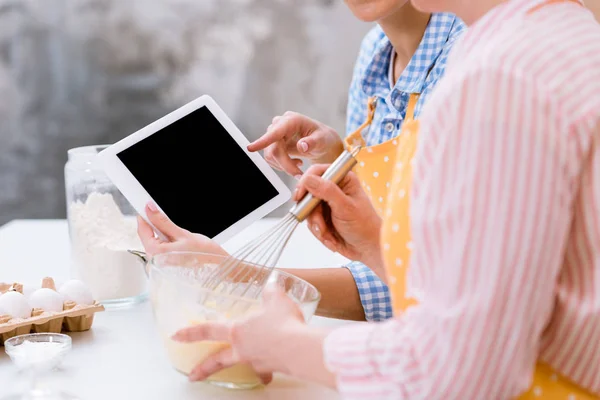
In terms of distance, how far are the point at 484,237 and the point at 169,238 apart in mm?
547

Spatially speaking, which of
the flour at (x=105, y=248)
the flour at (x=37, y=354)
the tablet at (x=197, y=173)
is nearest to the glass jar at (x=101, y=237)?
the flour at (x=105, y=248)

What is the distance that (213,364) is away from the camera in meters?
0.76

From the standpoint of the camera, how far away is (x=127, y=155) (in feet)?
3.17

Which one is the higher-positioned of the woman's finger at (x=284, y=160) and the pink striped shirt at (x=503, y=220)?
the pink striped shirt at (x=503, y=220)

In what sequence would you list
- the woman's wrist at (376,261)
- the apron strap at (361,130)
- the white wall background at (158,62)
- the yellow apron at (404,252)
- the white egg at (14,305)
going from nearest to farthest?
1. the yellow apron at (404,252)
2. the white egg at (14,305)
3. the woman's wrist at (376,261)
4. the apron strap at (361,130)
5. the white wall background at (158,62)

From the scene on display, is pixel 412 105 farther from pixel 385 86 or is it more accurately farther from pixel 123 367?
pixel 123 367

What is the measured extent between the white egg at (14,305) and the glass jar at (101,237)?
0.16 m

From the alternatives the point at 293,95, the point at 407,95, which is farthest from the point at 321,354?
the point at 293,95

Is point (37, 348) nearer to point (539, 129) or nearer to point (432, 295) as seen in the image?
point (432, 295)

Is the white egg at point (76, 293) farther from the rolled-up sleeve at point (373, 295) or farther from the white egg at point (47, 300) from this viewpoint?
the rolled-up sleeve at point (373, 295)

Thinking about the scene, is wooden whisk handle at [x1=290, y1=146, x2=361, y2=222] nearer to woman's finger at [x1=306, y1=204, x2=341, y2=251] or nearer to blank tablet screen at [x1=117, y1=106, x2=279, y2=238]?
woman's finger at [x1=306, y1=204, x2=341, y2=251]

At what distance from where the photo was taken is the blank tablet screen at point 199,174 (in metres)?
0.98

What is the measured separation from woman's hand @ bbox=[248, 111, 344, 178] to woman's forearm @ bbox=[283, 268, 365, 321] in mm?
157

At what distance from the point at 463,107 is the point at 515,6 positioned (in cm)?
12
